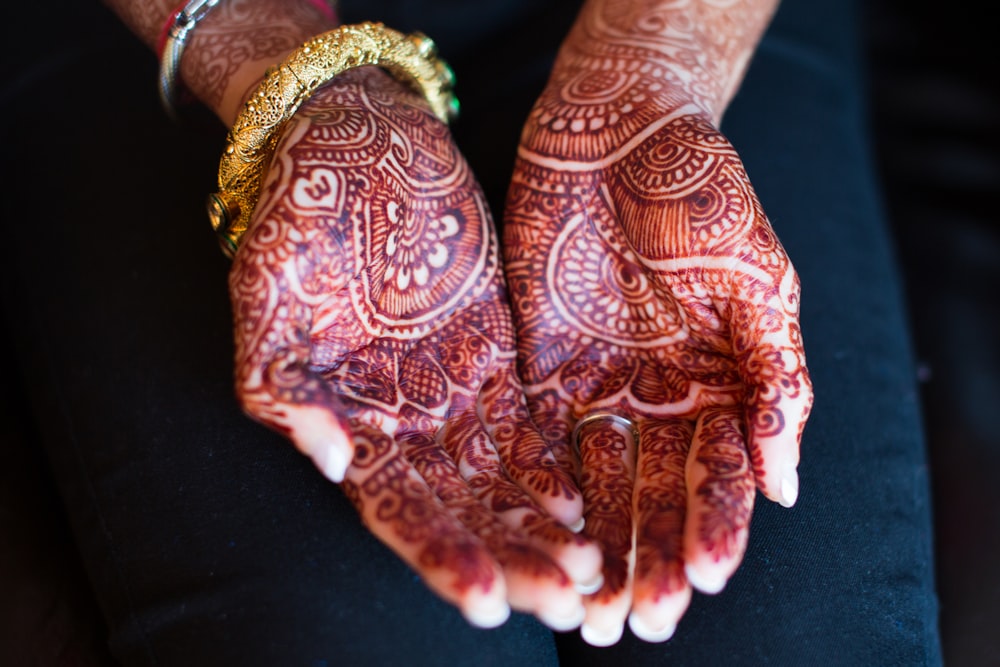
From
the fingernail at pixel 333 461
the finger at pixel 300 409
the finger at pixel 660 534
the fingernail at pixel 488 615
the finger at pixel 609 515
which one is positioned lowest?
the finger at pixel 609 515

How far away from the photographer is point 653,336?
924 millimetres

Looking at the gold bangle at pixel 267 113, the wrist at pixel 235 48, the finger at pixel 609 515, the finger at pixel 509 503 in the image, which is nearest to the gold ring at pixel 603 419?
the finger at pixel 609 515

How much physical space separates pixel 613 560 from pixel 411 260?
392mm

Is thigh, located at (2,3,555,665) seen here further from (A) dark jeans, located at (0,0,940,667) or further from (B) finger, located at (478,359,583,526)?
(B) finger, located at (478,359,583,526)

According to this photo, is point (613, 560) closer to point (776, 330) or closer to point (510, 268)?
point (776, 330)

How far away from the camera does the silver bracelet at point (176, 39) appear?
1025 millimetres

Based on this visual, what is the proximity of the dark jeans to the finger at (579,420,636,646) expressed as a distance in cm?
14

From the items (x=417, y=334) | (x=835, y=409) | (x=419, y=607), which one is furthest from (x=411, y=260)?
(x=835, y=409)

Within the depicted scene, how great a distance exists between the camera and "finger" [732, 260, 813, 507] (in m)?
0.77

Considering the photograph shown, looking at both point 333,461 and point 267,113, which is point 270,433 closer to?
point 333,461

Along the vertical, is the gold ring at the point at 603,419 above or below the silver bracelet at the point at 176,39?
below

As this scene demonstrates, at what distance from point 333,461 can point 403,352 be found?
0.22 meters

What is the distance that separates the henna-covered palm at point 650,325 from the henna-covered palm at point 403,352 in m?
0.05

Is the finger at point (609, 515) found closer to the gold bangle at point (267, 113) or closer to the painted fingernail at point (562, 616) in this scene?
the painted fingernail at point (562, 616)
